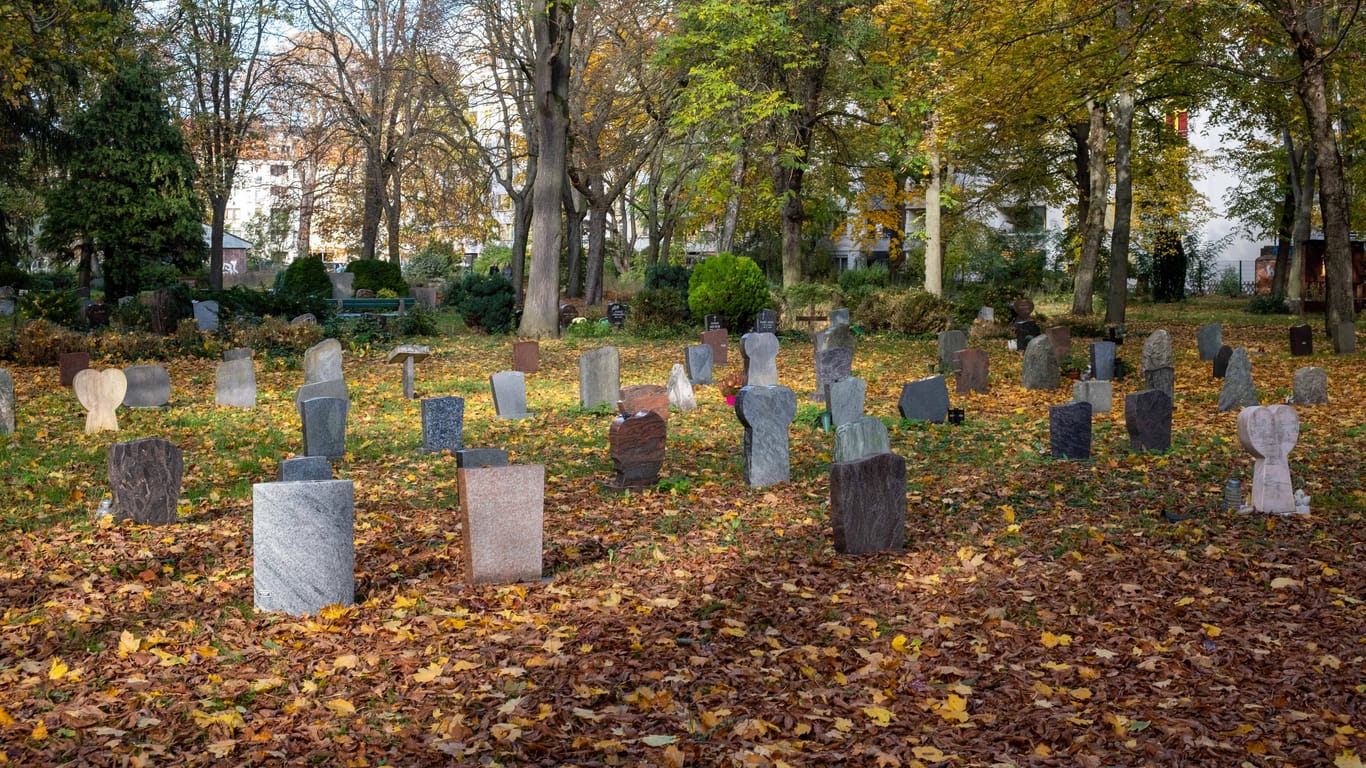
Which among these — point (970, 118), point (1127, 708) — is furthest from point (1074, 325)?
point (1127, 708)

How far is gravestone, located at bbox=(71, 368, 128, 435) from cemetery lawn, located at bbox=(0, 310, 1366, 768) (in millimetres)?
1308

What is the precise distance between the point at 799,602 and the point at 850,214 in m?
51.1

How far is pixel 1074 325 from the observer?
84.2ft

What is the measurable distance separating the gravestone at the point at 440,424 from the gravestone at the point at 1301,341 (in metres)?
15.0

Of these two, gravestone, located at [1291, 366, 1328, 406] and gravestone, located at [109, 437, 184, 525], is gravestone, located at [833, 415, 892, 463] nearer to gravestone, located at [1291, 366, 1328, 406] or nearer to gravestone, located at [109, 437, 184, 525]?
gravestone, located at [109, 437, 184, 525]

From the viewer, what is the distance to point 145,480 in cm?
838

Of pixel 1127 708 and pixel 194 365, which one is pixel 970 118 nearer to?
pixel 194 365

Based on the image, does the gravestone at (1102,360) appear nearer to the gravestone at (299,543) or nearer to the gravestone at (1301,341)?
the gravestone at (1301,341)

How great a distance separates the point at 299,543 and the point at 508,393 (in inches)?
307

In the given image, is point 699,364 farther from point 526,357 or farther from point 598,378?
point 526,357

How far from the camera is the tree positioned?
106ft

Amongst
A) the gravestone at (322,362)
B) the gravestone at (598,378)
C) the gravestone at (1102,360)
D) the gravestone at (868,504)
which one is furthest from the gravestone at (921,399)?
the gravestone at (322,362)

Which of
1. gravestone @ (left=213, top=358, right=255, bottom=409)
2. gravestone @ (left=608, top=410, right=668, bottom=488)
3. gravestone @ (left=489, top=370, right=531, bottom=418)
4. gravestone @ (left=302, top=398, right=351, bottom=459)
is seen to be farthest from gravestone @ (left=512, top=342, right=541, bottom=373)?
A: gravestone @ (left=608, top=410, right=668, bottom=488)

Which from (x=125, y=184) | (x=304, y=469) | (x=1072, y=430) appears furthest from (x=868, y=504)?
(x=125, y=184)
